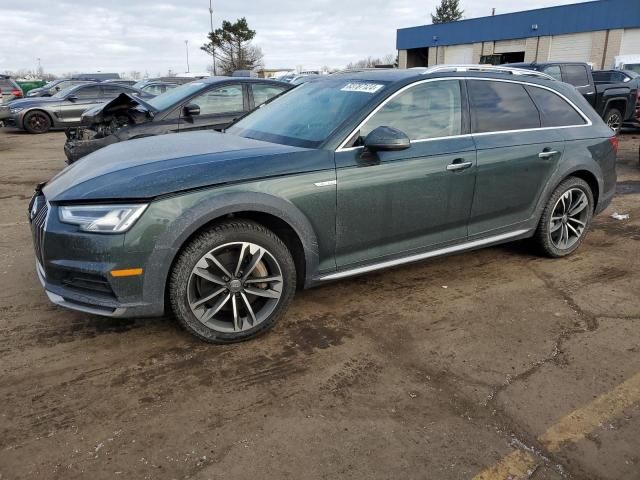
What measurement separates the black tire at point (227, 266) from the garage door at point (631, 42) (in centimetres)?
3341

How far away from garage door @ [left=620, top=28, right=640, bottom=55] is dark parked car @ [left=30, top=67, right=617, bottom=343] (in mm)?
30607

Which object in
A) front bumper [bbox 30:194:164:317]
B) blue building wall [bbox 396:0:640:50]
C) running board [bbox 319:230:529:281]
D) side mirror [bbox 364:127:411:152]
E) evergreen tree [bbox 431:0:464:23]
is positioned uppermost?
evergreen tree [bbox 431:0:464:23]

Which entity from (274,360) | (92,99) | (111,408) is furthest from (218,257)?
(92,99)

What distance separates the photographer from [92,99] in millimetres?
15539

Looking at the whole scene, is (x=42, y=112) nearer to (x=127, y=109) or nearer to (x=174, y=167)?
(x=127, y=109)

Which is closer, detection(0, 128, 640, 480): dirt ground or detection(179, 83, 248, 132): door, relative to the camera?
detection(0, 128, 640, 480): dirt ground

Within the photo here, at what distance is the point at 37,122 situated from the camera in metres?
15.3

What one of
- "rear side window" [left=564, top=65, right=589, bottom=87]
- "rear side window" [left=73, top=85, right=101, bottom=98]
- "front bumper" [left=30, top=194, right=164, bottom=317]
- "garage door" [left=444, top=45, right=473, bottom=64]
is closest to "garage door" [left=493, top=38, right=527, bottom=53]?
"garage door" [left=444, top=45, right=473, bottom=64]

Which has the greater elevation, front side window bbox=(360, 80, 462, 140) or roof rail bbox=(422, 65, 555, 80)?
roof rail bbox=(422, 65, 555, 80)

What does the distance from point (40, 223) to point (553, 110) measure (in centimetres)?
412

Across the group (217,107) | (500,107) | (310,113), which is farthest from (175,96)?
(500,107)

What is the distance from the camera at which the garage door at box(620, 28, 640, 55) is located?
29.1 meters

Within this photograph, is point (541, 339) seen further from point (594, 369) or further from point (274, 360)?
point (274, 360)

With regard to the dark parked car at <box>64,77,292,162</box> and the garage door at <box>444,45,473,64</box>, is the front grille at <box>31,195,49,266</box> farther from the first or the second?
the garage door at <box>444,45,473,64</box>
